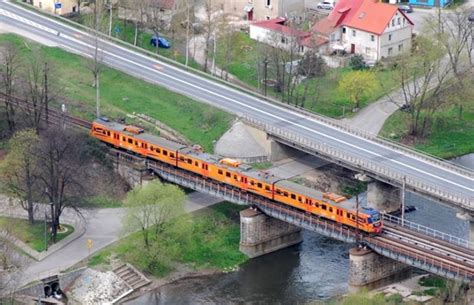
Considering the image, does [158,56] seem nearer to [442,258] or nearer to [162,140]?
[162,140]

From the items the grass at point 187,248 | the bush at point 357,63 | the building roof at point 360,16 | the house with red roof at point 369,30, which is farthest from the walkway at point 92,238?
the building roof at point 360,16

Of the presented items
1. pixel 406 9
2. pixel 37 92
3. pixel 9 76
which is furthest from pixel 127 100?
pixel 406 9

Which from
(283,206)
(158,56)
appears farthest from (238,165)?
(158,56)

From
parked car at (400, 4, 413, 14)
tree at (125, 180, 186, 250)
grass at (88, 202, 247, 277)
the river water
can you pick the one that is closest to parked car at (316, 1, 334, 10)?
parked car at (400, 4, 413, 14)

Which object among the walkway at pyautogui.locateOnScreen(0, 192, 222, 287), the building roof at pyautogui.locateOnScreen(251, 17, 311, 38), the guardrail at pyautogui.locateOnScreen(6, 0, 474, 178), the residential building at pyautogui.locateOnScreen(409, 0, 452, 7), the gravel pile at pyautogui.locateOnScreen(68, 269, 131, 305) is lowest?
the gravel pile at pyautogui.locateOnScreen(68, 269, 131, 305)

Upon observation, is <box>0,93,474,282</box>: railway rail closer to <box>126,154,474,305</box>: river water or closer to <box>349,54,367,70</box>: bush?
<box>126,154,474,305</box>: river water

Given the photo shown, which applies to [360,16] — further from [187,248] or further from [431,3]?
[187,248]

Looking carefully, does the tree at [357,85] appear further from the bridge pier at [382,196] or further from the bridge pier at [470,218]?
the bridge pier at [470,218]
